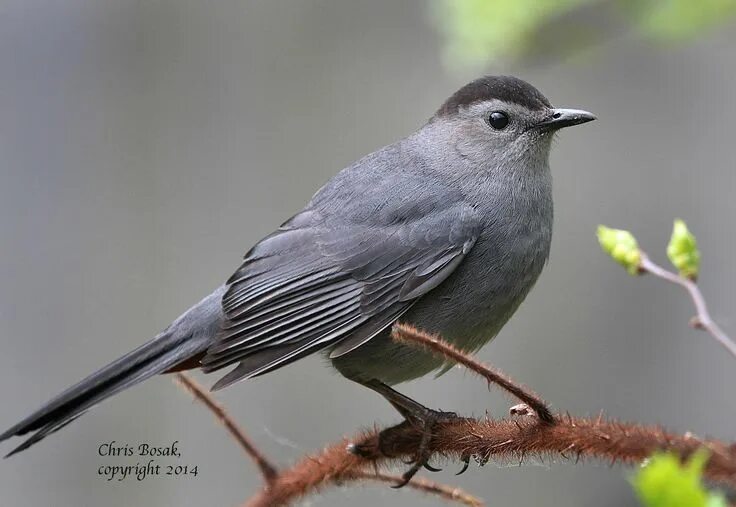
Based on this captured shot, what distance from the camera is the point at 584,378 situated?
456 centimetres

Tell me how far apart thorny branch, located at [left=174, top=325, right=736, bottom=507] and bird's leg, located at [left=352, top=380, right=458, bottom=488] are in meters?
0.16

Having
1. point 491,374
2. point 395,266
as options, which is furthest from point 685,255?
point 395,266

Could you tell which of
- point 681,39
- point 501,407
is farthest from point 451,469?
point 681,39

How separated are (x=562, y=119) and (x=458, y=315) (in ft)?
2.34

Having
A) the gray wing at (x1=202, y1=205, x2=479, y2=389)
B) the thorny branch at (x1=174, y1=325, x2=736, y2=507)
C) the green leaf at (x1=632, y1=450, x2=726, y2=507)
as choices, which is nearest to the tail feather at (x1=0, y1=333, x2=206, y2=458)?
the gray wing at (x1=202, y1=205, x2=479, y2=389)

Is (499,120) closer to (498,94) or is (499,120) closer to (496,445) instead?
(498,94)

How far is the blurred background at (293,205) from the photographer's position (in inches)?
174

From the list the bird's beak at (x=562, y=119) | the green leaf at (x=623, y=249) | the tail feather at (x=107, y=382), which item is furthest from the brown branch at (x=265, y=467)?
the bird's beak at (x=562, y=119)

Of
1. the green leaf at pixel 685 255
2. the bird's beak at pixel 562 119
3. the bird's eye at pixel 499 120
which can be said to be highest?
the bird's eye at pixel 499 120

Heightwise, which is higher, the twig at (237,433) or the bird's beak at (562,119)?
the bird's beak at (562,119)

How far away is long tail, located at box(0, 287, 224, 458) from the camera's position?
2.15m

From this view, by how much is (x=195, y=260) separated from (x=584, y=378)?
1.95 m

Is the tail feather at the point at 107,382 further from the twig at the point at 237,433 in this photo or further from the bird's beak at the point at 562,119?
the bird's beak at the point at 562,119

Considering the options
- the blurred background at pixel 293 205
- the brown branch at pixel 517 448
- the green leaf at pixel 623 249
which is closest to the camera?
the brown branch at pixel 517 448
